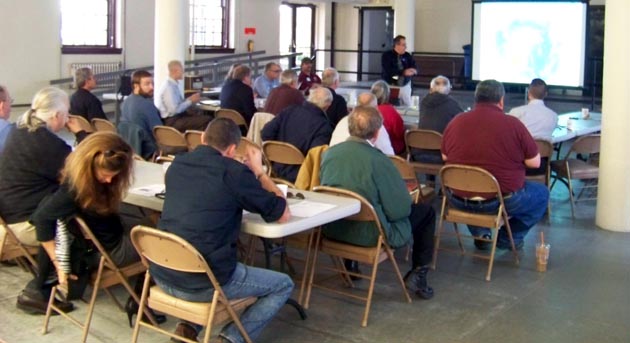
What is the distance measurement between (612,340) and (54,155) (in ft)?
9.96

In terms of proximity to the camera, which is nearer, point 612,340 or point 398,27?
point 612,340

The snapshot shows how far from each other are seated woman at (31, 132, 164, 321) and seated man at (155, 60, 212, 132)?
4.44 meters

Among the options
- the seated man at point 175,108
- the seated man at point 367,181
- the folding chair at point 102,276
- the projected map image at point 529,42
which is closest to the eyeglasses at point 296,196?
the seated man at point 367,181

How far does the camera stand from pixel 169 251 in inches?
133

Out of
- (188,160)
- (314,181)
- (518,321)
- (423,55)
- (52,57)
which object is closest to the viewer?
(188,160)

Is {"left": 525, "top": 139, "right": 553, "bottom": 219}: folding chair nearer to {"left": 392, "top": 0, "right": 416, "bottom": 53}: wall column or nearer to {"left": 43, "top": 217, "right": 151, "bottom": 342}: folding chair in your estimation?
{"left": 43, "top": 217, "right": 151, "bottom": 342}: folding chair

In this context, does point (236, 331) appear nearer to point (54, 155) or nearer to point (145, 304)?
point (145, 304)

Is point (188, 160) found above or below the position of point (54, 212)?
above

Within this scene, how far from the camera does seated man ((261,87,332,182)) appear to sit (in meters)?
5.97

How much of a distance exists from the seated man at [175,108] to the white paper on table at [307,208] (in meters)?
4.40

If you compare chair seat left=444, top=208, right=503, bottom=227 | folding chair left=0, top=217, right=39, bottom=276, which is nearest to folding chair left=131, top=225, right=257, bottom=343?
folding chair left=0, top=217, right=39, bottom=276

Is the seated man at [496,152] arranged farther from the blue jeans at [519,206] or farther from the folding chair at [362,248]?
the folding chair at [362,248]

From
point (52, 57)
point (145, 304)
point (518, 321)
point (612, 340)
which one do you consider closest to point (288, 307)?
point (145, 304)

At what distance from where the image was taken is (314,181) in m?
4.88
